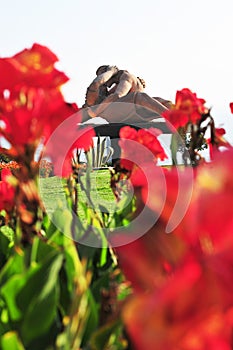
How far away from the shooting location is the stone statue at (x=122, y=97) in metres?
11.0

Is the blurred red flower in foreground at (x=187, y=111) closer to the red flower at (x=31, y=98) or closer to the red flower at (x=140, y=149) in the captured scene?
the red flower at (x=140, y=149)

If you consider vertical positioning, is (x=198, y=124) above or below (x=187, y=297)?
above

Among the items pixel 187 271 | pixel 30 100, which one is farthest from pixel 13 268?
pixel 187 271

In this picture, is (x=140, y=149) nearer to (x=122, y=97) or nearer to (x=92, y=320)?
(x=92, y=320)

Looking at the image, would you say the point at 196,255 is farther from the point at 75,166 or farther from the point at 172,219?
the point at 75,166

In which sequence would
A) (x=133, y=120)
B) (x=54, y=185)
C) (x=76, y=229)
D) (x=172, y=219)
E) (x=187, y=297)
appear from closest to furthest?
1. (x=187, y=297)
2. (x=172, y=219)
3. (x=76, y=229)
4. (x=54, y=185)
5. (x=133, y=120)

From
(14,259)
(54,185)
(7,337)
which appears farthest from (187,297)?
(54,185)

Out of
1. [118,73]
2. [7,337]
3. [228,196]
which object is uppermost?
[118,73]

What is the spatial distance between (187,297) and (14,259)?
33cm

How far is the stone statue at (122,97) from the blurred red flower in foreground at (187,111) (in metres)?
9.72

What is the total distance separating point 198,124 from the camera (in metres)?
0.88

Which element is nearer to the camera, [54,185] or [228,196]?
[228,196]

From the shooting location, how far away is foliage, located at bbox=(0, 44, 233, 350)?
0.33 m

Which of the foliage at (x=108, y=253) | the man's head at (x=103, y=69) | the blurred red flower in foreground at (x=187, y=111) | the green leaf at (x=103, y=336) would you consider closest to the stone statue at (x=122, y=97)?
the man's head at (x=103, y=69)
